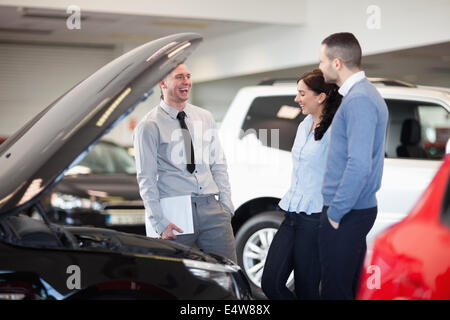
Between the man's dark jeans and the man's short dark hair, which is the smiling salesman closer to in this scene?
the man's dark jeans

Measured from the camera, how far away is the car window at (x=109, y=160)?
29.9 feet

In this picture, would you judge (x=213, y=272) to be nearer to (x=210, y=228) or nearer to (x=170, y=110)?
(x=210, y=228)

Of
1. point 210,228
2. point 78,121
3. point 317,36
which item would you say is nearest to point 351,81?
point 210,228

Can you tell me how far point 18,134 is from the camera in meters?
3.13

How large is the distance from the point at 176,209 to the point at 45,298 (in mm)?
1415

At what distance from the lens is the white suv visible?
19.5ft

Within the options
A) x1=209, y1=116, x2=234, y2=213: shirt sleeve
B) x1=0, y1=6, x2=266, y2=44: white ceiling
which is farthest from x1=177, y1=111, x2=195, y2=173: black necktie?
x1=0, y1=6, x2=266, y2=44: white ceiling

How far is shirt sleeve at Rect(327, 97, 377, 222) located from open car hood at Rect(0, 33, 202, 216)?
2.60 feet

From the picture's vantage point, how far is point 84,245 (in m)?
3.02

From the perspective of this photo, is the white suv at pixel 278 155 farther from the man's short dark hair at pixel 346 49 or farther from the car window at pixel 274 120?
the man's short dark hair at pixel 346 49

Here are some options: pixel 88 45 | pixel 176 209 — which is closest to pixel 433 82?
pixel 88 45

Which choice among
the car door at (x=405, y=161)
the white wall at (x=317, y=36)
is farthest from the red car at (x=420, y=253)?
the white wall at (x=317, y=36)

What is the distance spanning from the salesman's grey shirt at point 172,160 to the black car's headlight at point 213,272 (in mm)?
1002
